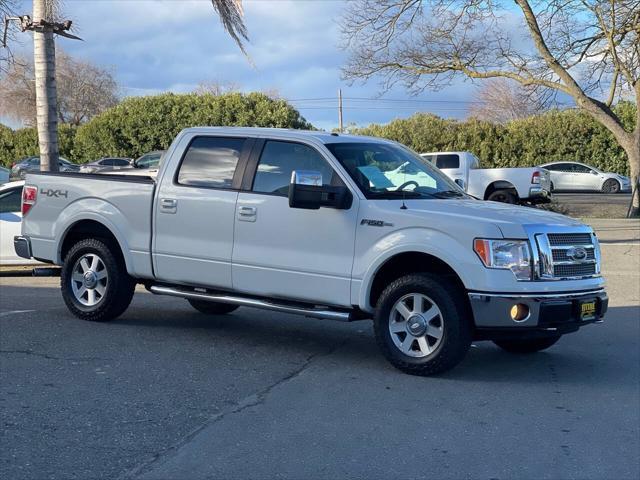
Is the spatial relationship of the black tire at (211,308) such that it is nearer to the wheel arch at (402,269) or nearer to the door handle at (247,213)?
the door handle at (247,213)

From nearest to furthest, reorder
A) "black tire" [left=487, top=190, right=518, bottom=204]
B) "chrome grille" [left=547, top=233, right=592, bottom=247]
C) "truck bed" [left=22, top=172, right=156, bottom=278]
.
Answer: "chrome grille" [left=547, top=233, right=592, bottom=247] < "truck bed" [left=22, top=172, right=156, bottom=278] < "black tire" [left=487, top=190, right=518, bottom=204]

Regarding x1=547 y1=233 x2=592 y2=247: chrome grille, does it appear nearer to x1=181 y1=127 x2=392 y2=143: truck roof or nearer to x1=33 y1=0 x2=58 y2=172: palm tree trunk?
x1=181 y1=127 x2=392 y2=143: truck roof

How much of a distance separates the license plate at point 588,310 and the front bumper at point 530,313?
36 millimetres

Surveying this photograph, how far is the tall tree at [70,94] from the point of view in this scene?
71625 millimetres

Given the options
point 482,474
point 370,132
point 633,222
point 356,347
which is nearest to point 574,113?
point 370,132

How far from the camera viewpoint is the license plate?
7064 mm

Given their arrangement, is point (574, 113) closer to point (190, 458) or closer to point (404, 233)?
point (404, 233)

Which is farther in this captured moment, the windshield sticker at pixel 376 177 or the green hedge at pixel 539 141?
the green hedge at pixel 539 141

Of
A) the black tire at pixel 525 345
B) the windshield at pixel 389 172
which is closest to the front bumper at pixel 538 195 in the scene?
the windshield at pixel 389 172

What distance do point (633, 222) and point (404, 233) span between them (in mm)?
18512

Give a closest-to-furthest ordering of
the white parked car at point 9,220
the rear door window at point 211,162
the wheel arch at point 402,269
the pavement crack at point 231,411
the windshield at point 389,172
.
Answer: the pavement crack at point 231,411 < the wheel arch at point 402,269 < the windshield at point 389,172 < the rear door window at point 211,162 < the white parked car at point 9,220

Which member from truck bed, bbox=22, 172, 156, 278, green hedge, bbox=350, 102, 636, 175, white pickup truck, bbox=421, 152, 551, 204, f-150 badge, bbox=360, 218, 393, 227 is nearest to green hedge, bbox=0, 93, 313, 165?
green hedge, bbox=350, 102, 636, 175

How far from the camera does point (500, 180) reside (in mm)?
24828

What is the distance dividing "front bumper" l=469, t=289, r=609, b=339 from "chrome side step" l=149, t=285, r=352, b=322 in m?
1.25
